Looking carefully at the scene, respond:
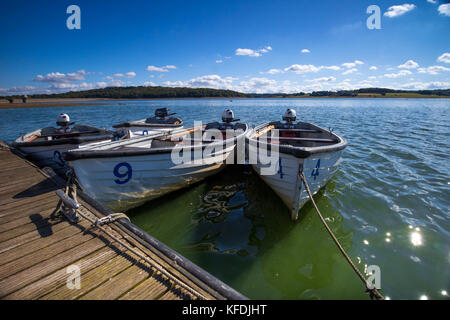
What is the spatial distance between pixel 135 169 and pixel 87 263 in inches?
103

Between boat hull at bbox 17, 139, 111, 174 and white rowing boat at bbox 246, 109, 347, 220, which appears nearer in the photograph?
white rowing boat at bbox 246, 109, 347, 220

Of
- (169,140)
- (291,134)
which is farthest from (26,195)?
(291,134)

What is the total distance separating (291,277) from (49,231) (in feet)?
14.0

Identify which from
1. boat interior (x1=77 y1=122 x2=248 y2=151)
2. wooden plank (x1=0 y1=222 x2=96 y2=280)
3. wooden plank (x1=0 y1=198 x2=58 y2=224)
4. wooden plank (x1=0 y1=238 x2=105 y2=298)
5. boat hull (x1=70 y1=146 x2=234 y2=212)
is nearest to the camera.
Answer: wooden plank (x1=0 y1=238 x2=105 y2=298)

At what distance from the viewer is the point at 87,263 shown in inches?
106

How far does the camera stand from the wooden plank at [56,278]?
7.47 ft

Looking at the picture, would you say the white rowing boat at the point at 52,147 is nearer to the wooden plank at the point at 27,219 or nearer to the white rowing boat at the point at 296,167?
the wooden plank at the point at 27,219

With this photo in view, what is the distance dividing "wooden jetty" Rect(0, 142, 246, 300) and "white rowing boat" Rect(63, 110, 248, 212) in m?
0.85

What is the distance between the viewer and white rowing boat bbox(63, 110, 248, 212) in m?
4.59

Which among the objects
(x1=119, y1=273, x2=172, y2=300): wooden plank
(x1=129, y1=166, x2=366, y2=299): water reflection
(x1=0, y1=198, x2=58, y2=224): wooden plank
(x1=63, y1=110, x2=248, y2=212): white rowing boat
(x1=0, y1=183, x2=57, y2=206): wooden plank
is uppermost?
(x1=63, y1=110, x2=248, y2=212): white rowing boat

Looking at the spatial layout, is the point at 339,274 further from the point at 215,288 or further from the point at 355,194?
the point at 355,194

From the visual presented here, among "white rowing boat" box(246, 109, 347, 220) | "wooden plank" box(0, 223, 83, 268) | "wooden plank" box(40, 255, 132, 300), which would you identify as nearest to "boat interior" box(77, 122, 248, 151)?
"wooden plank" box(0, 223, 83, 268)

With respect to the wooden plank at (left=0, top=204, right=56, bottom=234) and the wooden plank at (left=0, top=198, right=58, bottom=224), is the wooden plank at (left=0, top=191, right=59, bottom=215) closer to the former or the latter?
the wooden plank at (left=0, top=198, right=58, bottom=224)

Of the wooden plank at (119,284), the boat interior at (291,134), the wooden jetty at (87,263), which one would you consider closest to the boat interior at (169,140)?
the boat interior at (291,134)
